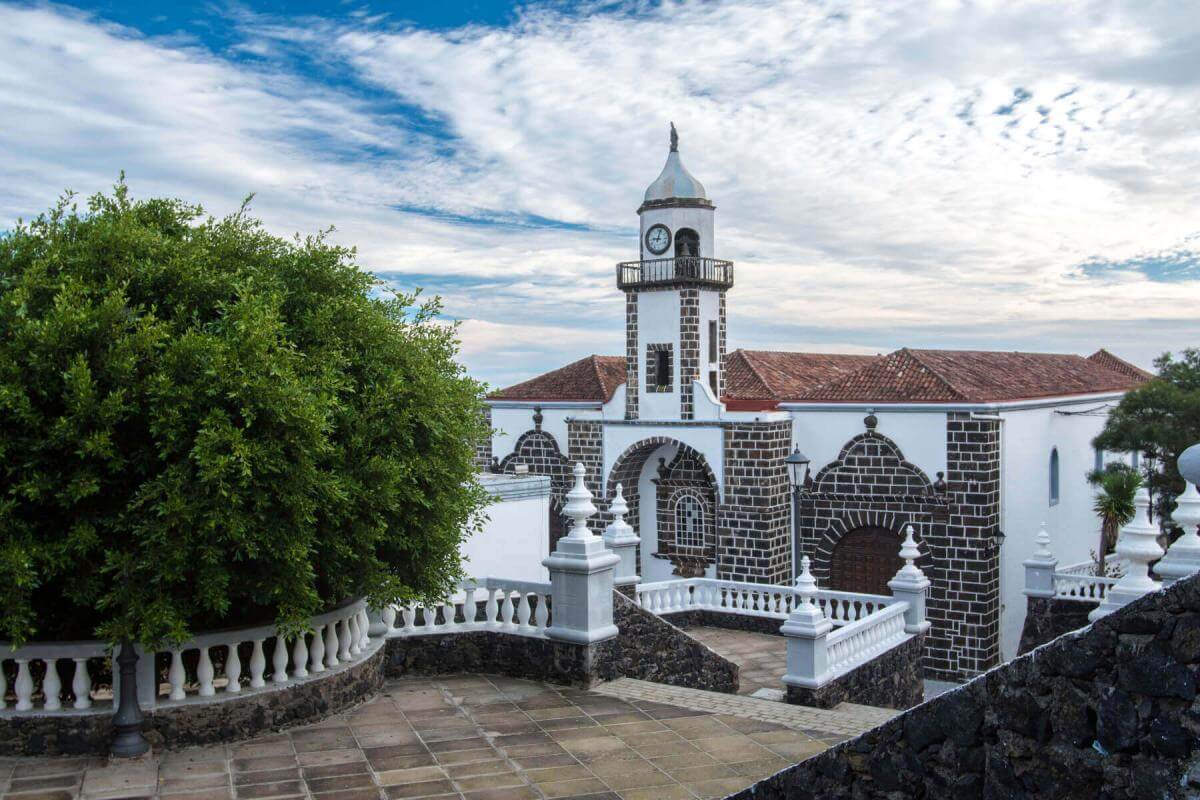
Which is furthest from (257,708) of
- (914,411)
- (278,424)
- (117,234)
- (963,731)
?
(914,411)

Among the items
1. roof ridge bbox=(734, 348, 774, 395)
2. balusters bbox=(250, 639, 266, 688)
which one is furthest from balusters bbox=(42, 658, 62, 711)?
roof ridge bbox=(734, 348, 774, 395)

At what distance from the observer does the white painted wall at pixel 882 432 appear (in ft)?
75.6

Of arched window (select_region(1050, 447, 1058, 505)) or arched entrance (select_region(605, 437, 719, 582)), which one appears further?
arched entrance (select_region(605, 437, 719, 582))

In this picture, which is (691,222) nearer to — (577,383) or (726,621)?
(577,383)

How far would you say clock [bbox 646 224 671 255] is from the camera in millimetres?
26234

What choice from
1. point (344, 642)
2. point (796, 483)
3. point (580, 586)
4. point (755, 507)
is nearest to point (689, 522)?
point (755, 507)

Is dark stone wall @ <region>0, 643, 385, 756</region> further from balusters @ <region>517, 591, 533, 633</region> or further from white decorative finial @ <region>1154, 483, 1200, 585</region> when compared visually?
white decorative finial @ <region>1154, 483, 1200, 585</region>

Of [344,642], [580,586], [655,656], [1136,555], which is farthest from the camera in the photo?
[1136,555]

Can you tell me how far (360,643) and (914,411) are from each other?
16.5 m

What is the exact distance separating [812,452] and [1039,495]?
541 cm

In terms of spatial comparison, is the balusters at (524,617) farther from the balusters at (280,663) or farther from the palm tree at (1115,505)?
the palm tree at (1115,505)

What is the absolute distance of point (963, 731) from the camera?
4344mm

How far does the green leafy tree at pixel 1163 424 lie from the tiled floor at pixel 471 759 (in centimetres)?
1728

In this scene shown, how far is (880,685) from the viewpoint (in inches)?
587
